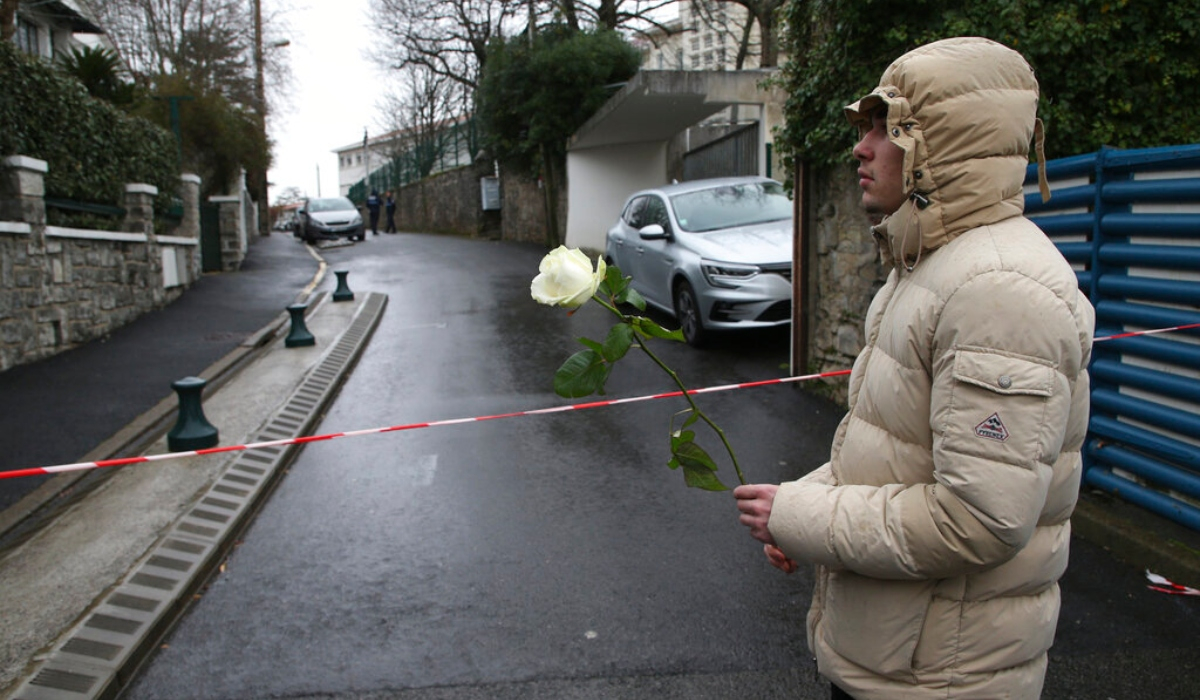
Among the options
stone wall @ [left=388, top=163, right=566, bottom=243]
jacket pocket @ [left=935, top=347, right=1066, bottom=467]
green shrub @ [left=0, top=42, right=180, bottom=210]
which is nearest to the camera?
jacket pocket @ [left=935, top=347, right=1066, bottom=467]

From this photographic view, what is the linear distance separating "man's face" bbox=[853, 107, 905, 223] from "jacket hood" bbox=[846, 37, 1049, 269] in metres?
0.07

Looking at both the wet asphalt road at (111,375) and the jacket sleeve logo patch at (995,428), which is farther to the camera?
the wet asphalt road at (111,375)

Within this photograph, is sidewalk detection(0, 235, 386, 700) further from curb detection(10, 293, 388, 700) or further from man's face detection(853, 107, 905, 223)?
man's face detection(853, 107, 905, 223)

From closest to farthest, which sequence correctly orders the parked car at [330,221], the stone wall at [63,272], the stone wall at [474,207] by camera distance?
the stone wall at [63,272], the stone wall at [474,207], the parked car at [330,221]

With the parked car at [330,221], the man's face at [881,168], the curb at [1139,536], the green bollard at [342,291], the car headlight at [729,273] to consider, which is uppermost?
the parked car at [330,221]

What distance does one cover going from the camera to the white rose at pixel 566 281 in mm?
1801

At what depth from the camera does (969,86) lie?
157 centimetres

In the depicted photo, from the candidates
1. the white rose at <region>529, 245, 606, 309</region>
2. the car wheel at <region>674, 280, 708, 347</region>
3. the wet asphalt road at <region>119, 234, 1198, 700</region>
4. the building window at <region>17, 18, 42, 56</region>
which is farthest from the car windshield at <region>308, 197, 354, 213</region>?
the white rose at <region>529, 245, 606, 309</region>

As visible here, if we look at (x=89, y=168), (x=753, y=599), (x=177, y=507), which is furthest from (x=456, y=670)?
(x=89, y=168)

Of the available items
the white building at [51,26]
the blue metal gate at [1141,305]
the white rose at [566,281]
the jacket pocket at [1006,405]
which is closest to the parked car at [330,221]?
the white building at [51,26]

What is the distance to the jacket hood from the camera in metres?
1.58

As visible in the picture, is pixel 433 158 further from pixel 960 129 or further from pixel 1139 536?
pixel 960 129

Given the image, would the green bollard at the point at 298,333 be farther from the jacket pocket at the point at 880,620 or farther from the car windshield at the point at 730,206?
the jacket pocket at the point at 880,620

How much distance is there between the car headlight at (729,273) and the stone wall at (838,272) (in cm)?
109
